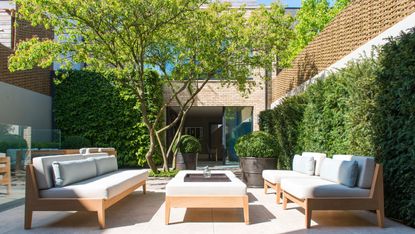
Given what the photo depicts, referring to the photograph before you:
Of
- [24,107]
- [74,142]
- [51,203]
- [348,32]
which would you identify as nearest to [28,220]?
[51,203]

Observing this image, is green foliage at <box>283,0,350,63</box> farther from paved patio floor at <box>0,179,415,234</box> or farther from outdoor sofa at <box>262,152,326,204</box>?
paved patio floor at <box>0,179,415,234</box>

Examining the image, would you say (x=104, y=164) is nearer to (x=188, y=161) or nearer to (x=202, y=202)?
(x=202, y=202)

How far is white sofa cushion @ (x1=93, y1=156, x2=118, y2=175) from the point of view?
22.3 ft

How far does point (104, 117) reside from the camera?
45.9ft

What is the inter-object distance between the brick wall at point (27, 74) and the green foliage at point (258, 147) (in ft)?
22.4

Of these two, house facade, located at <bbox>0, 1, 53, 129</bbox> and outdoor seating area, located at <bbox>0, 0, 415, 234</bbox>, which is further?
house facade, located at <bbox>0, 1, 53, 129</bbox>

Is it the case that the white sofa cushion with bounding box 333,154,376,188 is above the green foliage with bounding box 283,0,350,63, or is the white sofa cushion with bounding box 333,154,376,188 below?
below

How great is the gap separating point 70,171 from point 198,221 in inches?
→ 70.7

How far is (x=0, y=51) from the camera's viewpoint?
36.2 ft

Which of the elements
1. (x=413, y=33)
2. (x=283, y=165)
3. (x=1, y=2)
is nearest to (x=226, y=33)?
(x=283, y=165)

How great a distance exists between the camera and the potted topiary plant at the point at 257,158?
29.5ft

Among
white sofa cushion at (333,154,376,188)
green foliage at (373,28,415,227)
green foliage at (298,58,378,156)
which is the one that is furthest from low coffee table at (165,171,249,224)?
green foliage at (298,58,378,156)

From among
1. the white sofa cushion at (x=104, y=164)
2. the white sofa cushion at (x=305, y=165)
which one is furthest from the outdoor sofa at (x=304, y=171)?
the white sofa cushion at (x=104, y=164)

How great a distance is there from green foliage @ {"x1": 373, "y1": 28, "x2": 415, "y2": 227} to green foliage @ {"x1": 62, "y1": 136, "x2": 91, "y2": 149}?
987cm
